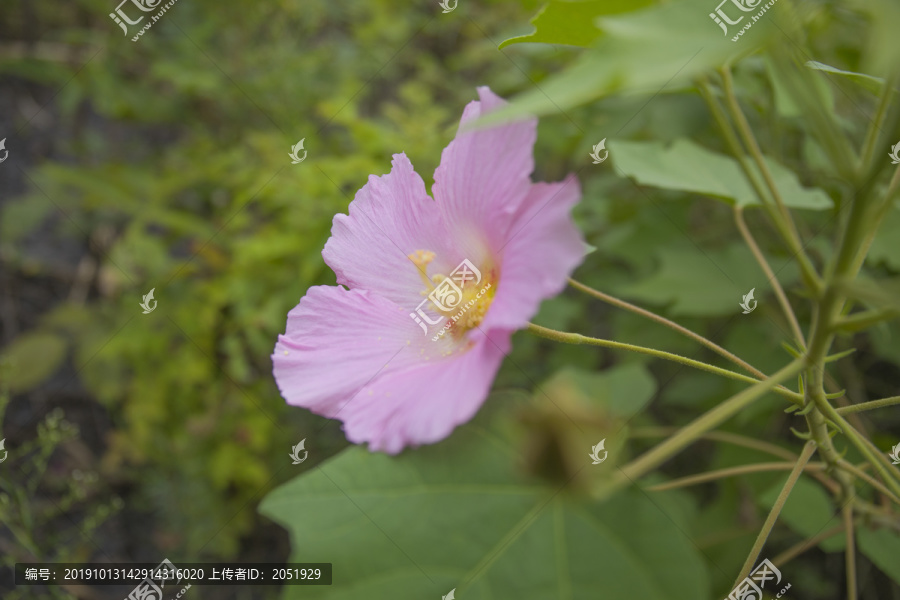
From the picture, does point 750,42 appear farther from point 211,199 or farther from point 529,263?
point 211,199

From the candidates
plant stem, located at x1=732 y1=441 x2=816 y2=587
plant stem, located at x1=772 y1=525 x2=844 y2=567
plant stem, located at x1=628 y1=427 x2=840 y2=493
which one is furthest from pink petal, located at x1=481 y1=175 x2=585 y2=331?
plant stem, located at x1=772 y1=525 x2=844 y2=567

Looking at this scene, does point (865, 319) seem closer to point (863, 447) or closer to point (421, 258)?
point (863, 447)

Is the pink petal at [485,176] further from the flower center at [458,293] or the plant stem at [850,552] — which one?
the plant stem at [850,552]

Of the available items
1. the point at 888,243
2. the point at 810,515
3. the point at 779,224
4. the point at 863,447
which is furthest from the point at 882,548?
the point at 779,224

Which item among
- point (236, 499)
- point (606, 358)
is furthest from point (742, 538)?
point (236, 499)

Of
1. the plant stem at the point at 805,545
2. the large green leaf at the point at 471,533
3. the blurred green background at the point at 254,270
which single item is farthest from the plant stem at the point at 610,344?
the plant stem at the point at 805,545

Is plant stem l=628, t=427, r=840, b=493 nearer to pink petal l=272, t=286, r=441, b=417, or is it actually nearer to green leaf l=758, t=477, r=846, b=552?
green leaf l=758, t=477, r=846, b=552
